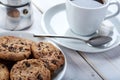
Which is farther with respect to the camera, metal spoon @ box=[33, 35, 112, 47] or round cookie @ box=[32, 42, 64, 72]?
metal spoon @ box=[33, 35, 112, 47]

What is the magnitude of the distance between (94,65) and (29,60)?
18cm

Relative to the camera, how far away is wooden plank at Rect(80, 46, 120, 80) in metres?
Result: 0.62

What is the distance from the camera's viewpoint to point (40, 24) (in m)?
0.75

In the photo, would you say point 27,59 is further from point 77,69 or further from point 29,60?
point 77,69

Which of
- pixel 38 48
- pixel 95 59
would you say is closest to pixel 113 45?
pixel 95 59

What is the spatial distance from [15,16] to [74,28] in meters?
0.17

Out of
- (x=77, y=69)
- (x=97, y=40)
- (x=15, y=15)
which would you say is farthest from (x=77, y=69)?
(x=15, y=15)

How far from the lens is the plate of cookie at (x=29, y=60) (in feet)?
1.70

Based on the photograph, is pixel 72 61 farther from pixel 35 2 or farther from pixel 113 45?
pixel 35 2

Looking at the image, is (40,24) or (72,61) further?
(40,24)

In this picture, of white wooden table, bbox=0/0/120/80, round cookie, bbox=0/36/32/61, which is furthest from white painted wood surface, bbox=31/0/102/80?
round cookie, bbox=0/36/32/61

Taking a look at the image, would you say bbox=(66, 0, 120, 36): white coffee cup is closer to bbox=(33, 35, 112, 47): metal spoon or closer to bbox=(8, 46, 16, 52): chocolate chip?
bbox=(33, 35, 112, 47): metal spoon

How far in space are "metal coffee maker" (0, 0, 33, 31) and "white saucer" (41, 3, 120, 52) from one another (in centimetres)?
5

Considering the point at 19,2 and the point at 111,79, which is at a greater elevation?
the point at 19,2
